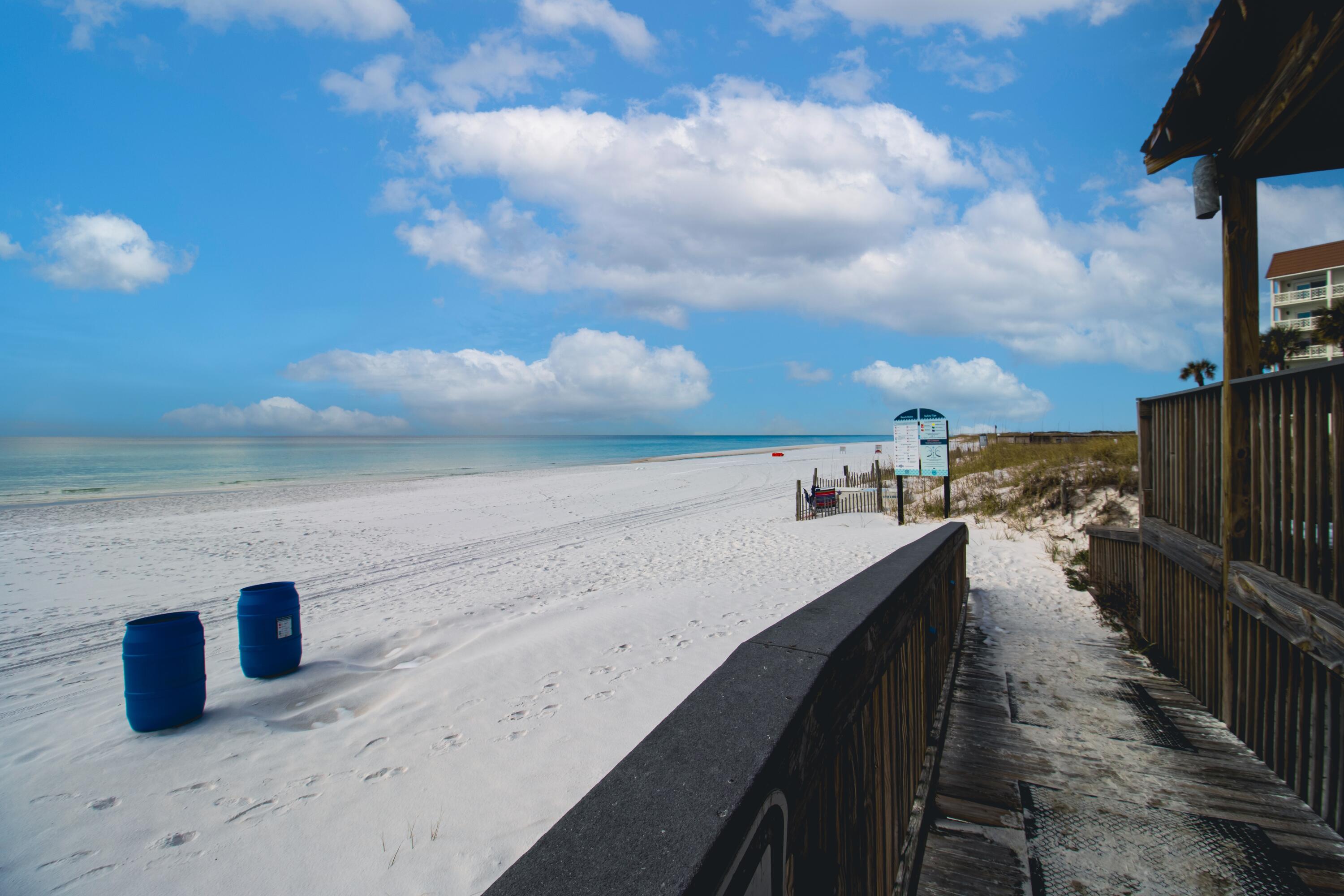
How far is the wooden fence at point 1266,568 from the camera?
8.75 feet

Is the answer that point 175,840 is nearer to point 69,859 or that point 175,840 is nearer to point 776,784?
point 69,859

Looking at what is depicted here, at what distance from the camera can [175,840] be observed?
3416 mm

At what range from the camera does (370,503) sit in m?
21.7

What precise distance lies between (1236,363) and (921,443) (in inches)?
411

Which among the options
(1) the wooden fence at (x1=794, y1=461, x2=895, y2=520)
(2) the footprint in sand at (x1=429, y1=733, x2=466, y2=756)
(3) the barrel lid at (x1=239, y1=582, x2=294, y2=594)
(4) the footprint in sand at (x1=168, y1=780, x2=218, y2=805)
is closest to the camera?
(4) the footprint in sand at (x1=168, y1=780, x2=218, y2=805)

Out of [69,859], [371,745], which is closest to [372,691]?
[371,745]

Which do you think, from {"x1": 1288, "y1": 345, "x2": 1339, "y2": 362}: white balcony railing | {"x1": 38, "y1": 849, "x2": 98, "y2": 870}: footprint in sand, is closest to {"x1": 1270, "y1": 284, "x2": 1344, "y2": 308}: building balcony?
{"x1": 1288, "y1": 345, "x2": 1339, "y2": 362}: white balcony railing

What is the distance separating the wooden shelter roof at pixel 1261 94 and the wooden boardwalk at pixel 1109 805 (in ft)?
10.5

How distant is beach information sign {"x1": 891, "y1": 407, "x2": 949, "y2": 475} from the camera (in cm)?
1352

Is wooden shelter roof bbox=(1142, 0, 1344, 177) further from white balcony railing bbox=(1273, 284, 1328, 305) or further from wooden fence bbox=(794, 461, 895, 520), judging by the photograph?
white balcony railing bbox=(1273, 284, 1328, 305)

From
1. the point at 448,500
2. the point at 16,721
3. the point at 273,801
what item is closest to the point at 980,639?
the point at 273,801

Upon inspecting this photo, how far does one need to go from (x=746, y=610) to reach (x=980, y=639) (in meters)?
2.53

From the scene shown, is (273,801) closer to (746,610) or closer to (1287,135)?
(746,610)

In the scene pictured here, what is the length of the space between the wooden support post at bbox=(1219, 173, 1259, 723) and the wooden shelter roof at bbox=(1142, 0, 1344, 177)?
9.7 inches
